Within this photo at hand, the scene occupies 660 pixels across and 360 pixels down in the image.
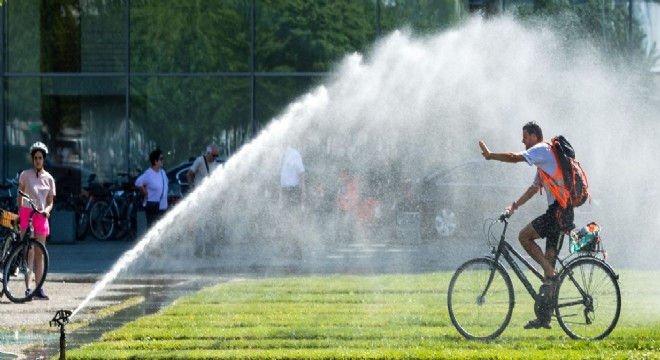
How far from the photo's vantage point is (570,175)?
1120cm

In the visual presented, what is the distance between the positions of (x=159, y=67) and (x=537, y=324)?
720 inches

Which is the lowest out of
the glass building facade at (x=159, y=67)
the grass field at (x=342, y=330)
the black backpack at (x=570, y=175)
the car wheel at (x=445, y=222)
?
the grass field at (x=342, y=330)

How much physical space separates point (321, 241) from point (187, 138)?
493 centimetres

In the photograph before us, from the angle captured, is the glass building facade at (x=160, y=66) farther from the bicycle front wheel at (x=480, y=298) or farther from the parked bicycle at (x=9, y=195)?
the bicycle front wheel at (x=480, y=298)

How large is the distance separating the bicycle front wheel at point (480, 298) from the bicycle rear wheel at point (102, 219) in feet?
48.9

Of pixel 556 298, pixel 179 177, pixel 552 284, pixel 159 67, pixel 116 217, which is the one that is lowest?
pixel 556 298

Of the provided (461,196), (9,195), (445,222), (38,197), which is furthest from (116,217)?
(38,197)

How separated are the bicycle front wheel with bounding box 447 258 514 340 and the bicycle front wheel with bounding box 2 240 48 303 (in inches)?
209

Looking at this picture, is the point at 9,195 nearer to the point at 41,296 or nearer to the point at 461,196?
the point at 461,196

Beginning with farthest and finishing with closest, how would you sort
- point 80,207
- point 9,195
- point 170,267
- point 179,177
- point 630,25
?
point 630,25, point 179,177, point 80,207, point 9,195, point 170,267

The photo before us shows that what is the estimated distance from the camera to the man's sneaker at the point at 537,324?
11336 mm

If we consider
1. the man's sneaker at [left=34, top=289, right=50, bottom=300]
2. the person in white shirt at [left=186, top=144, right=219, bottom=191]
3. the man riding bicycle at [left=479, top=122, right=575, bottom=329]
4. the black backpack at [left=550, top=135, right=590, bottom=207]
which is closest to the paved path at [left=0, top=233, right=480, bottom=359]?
the man's sneaker at [left=34, top=289, right=50, bottom=300]

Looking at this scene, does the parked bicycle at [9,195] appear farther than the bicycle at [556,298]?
Yes

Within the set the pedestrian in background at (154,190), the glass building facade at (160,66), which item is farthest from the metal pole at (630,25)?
the pedestrian in background at (154,190)
